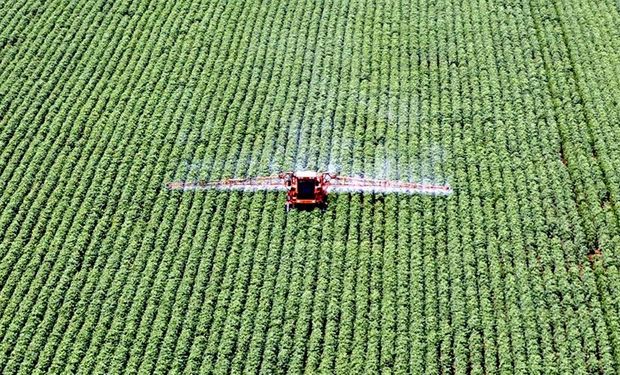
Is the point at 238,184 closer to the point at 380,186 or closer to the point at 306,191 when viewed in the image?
the point at 306,191

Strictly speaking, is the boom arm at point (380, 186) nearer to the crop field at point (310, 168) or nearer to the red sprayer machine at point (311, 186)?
the red sprayer machine at point (311, 186)

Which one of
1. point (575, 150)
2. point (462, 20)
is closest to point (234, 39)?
point (462, 20)

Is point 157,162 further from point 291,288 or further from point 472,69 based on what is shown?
point 472,69

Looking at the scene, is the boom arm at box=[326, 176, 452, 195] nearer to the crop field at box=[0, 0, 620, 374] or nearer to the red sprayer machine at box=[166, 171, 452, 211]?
the red sprayer machine at box=[166, 171, 452, 211]

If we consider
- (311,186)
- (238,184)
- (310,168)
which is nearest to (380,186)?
(311,186)

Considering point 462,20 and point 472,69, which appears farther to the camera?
point 462,20

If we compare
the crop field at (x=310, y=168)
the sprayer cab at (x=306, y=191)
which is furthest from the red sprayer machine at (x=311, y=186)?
the crop field at (x=310, y=168)

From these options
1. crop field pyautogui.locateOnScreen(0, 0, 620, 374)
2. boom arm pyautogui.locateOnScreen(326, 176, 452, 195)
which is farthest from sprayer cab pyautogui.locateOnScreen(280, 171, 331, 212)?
boom arm pyautogui.locateOnScreen(326, 176, 452, 195)

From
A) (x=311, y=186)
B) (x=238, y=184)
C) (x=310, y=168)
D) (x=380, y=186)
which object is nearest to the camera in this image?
(x=311, y=186)
